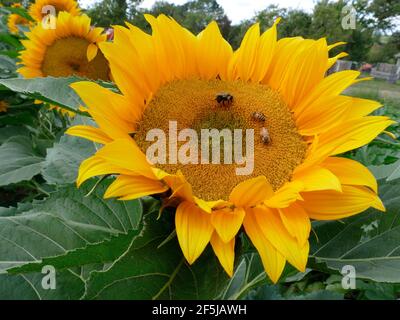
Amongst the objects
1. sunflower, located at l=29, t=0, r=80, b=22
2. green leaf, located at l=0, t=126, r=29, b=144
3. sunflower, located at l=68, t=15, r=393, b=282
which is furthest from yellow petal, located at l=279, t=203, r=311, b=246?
sunflower, located at l=29, t=0, r=80, b=22

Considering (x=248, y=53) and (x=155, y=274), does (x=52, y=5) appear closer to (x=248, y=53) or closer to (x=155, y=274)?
(x=248, y=53)

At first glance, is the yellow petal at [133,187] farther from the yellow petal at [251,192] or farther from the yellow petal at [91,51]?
the yellow petal at [91,51]

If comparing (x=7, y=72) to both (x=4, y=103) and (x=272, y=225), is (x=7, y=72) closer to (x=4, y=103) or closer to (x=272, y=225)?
(x=4, y=103)

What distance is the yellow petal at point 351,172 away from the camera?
696 millimetres

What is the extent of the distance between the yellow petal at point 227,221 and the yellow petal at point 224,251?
2 centimetres

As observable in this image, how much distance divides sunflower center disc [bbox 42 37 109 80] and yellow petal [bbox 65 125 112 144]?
1.55 meters

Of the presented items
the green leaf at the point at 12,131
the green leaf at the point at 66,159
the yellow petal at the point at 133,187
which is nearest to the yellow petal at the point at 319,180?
the yellow petal at the point at 133,187

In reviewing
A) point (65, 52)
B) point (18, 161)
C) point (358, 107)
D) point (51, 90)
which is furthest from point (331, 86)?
point (65, 52)

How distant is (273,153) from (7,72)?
2302 mm

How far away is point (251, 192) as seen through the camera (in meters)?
0.67

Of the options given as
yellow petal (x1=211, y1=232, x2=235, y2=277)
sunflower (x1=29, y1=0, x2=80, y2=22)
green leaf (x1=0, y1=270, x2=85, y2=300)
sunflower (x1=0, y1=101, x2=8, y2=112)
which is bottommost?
green leaf (x1=0, y1=270, x2=85, y2=300)

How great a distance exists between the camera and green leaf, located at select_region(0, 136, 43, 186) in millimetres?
1784

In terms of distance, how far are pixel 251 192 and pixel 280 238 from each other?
8 cm

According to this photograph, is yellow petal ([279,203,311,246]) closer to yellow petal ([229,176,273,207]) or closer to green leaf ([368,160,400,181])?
yellow petal ([229,176,273,207])
